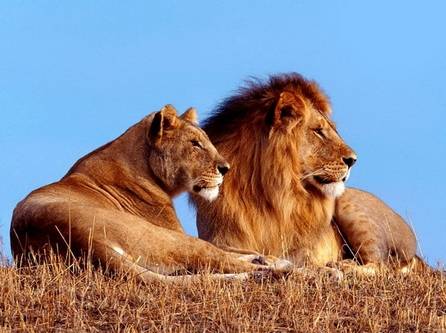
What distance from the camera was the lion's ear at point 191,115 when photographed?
9293mm

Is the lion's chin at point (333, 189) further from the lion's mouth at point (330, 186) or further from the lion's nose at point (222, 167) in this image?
the lion's nose at point (222, 167)

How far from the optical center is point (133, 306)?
6977 mm

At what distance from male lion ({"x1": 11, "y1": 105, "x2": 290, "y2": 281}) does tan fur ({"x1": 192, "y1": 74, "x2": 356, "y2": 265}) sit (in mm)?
582

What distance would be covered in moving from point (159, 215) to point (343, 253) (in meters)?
1.98

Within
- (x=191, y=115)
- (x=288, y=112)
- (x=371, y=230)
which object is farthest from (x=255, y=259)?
(x=371, y=230)

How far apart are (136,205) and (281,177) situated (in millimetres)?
1395

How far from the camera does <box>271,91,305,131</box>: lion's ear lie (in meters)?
9.52

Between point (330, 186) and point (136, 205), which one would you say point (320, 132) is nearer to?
point (330, 186)

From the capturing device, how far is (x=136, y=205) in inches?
339

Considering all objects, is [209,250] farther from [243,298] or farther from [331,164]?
[331,164]

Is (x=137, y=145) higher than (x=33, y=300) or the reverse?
higher

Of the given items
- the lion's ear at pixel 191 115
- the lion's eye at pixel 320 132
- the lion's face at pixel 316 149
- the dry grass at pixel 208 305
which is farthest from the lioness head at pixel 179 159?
the dry grass at pixel 208 305

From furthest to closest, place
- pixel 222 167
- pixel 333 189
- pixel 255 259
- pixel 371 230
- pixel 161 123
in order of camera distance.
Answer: pixel 371 230, pixel 333 189, pixel 222 167, pixel 161 123, pixel 255 259

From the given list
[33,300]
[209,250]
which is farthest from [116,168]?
[33,300]
